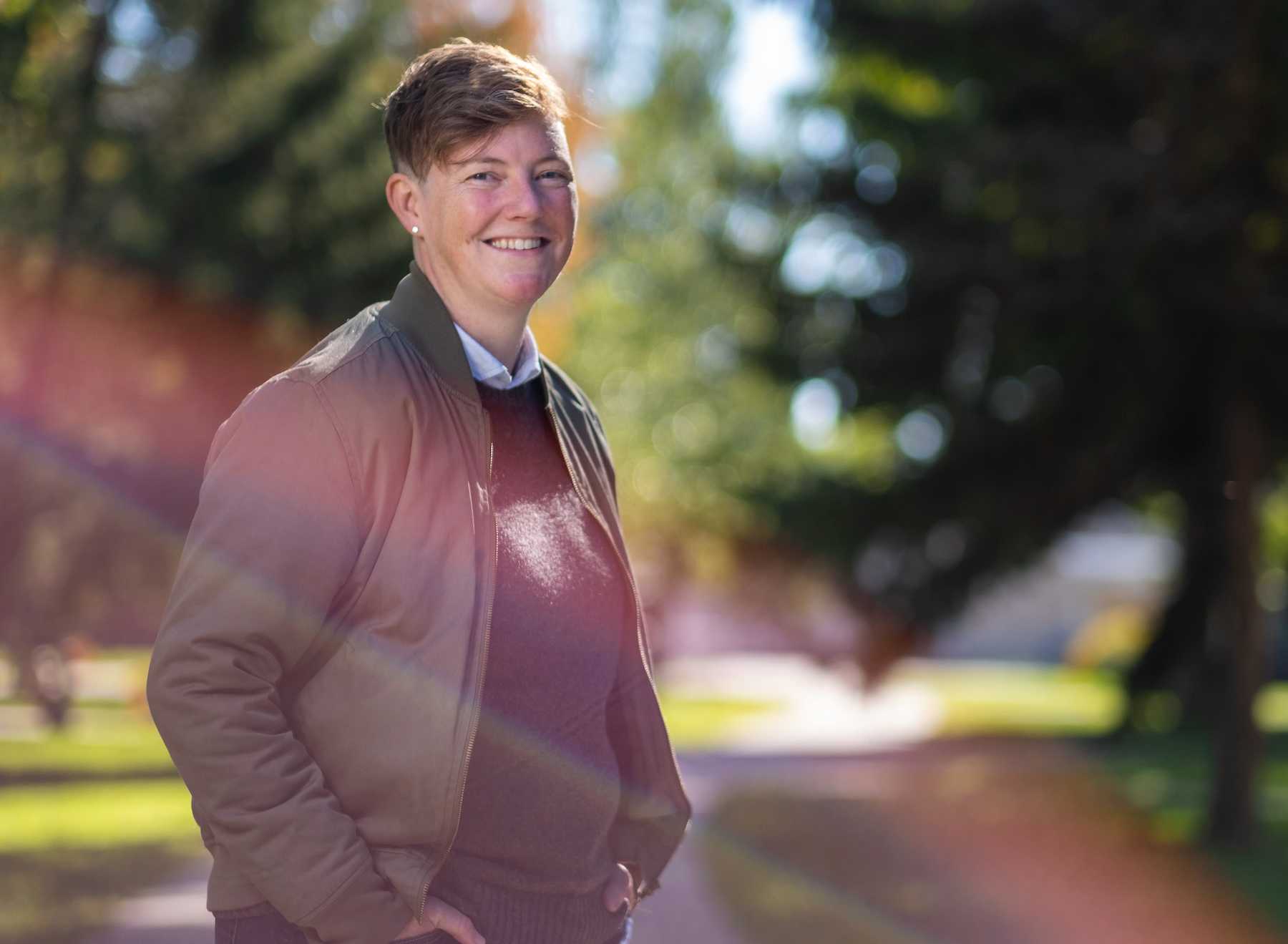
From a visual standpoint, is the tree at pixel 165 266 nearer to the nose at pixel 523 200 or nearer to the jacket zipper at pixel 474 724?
the nose at pixel 523 200

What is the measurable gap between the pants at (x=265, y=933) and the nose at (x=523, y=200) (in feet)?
3.43

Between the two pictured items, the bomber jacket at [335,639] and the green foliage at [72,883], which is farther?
the green foliage at [72,883]

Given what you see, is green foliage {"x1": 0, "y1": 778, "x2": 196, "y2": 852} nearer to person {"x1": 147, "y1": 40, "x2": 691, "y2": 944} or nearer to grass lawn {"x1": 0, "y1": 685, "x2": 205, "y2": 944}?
grass lawn {"x1": 0, "y1": 685, "x2": 205, "y2": 944}

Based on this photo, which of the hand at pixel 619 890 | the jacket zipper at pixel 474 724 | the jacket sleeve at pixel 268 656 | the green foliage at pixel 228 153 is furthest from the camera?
the green foliage at pixel 228 153

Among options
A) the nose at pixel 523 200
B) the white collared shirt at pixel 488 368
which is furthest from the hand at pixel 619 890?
the nose at pixel 523 200

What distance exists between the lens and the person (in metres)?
2.10

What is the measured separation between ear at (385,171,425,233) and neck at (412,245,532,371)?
5 centimetres

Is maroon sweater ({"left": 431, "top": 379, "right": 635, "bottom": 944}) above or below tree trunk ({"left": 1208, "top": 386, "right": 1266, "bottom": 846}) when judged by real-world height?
above

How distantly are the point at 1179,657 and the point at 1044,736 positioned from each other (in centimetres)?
487

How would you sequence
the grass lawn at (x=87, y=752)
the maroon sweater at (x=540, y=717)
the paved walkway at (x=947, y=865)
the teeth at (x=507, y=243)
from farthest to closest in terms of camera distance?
the grass lawn at (x=87, y=752), the paved walkway at (x=947, y=865), the teeth at (x=507, y=243), the maroon sweater at (x=540, y=717)

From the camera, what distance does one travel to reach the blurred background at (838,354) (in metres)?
9.88

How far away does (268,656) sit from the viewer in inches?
83.7

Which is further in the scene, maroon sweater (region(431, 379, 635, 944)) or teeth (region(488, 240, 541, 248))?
teeth (region(488, 240, 541, 248))

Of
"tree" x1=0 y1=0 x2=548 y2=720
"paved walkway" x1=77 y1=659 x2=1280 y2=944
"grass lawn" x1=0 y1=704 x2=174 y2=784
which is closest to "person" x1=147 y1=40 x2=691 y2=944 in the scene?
"paved walkway" x1=77 y1=659 x2=1280 y2=944
